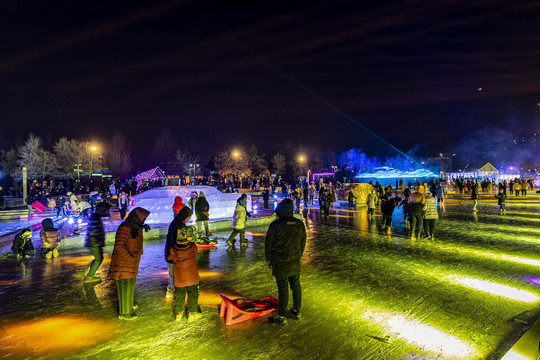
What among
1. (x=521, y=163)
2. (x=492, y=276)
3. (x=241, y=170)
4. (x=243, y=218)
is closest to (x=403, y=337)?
(x=492, y=276)

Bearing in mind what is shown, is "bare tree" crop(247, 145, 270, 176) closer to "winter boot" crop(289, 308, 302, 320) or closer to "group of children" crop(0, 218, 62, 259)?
"group of children" crop(0, 218, 62, 259)

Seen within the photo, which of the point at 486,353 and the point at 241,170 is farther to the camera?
the point at 241,170

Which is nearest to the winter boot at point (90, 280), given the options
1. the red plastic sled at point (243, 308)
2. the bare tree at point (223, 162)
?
the red plastic sled at point (243, 308)

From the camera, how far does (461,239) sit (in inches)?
414

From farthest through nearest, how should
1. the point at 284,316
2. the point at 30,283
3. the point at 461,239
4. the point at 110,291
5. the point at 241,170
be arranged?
the point at 241,170, the point at 461,239, the point at 30,283, the point at 110,291, the point at 284,316

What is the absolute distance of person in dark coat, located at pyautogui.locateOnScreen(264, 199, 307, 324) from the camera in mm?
4332

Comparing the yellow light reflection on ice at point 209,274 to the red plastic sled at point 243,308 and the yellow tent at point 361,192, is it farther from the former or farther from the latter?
the yellow tent at point 361,192

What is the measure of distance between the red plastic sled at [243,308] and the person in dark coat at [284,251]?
0.28 meters

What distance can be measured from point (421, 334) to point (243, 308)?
94.7 inches

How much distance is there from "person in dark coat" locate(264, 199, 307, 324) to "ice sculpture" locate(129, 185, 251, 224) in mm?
8742

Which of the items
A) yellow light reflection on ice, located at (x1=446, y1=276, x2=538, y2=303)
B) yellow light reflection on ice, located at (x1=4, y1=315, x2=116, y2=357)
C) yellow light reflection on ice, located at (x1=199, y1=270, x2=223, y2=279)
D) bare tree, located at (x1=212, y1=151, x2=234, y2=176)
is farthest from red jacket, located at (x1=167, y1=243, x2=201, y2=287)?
bare tree, located at (x1=212, y1=151, x2=234, y2=176)

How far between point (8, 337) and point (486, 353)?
5897 millimetres

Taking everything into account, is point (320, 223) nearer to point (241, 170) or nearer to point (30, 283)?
point (30, 283)

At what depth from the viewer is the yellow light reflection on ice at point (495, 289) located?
5398 millimetres
